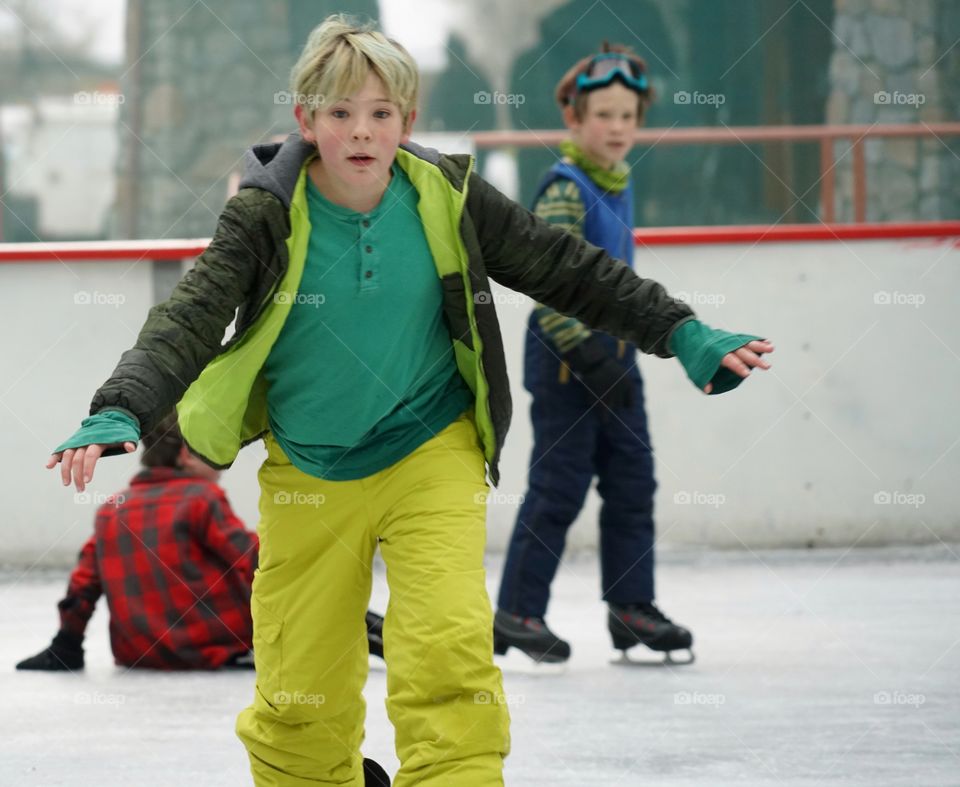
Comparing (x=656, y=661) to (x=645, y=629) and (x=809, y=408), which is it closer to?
(x=645, y=629)

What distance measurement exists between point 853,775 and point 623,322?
1229mm

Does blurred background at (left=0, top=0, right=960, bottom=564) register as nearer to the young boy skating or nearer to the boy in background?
the boy in background

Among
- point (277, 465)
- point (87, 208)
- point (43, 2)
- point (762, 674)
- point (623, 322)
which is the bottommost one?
point (762, 674)

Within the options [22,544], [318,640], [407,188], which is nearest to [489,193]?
[407,188]

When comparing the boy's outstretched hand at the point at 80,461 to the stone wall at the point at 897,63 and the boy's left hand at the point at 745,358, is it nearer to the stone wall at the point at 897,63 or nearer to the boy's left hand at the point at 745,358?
the boy's left hand at the point at 745,358

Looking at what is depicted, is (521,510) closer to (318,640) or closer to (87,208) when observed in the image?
(318,640)

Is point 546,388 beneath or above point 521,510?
above

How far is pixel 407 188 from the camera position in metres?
3.00

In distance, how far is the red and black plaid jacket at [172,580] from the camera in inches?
190

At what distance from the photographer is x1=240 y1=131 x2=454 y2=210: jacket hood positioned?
2.91 metres

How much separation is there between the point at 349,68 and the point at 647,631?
2440 millimetres

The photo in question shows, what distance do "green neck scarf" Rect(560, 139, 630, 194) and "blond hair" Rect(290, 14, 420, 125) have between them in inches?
75.2

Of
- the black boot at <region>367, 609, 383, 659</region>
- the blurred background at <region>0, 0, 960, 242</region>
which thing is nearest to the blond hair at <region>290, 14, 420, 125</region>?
the black boot at <region>367, 609, 383, 659</region>

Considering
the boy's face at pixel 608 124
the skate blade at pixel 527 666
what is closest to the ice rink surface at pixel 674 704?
the skate blade at pixel 527 666
